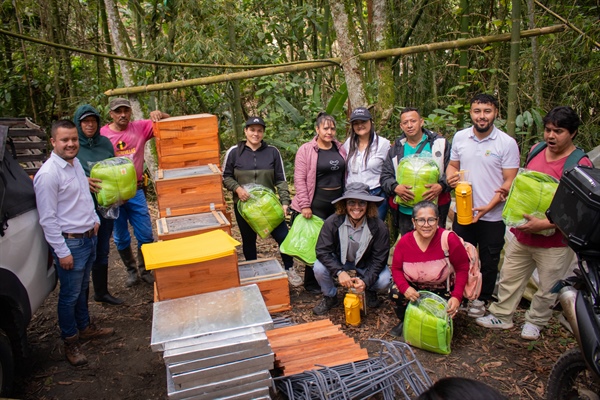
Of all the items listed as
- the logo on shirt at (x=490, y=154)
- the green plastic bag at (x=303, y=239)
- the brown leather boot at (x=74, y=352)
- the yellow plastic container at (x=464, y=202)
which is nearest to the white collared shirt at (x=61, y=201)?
the brown leather boot at (x=74, y=352)

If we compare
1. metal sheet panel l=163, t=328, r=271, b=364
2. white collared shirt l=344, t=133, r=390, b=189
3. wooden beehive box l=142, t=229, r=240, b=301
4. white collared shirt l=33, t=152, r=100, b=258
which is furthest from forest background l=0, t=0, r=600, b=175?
metal sheet panel l=163, t=328, r=271, b=364

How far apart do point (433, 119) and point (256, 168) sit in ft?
7.35

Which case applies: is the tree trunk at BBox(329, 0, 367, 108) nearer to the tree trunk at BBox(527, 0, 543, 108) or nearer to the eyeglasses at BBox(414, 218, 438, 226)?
the eyeglasses at BBox(414, 218, 438, 226)

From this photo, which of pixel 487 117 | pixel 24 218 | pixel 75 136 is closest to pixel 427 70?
pixel 487 117

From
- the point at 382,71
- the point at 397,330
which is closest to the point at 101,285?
the point at 397,330

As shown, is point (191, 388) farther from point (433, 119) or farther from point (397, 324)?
point (433, 119)

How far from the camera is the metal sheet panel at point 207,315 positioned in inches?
113

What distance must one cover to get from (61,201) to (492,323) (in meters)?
3.85

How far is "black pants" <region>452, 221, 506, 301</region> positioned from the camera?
4266 mm

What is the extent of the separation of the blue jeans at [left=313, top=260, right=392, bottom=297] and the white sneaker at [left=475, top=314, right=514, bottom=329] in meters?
0.89

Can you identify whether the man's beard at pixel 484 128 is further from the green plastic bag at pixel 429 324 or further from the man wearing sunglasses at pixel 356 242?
the green plastic bag at pixel 429 324

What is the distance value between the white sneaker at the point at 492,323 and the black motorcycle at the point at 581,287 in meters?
1.23

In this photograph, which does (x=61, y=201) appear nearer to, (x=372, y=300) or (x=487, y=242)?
(x=372, y=300)

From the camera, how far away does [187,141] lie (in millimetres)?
4984
